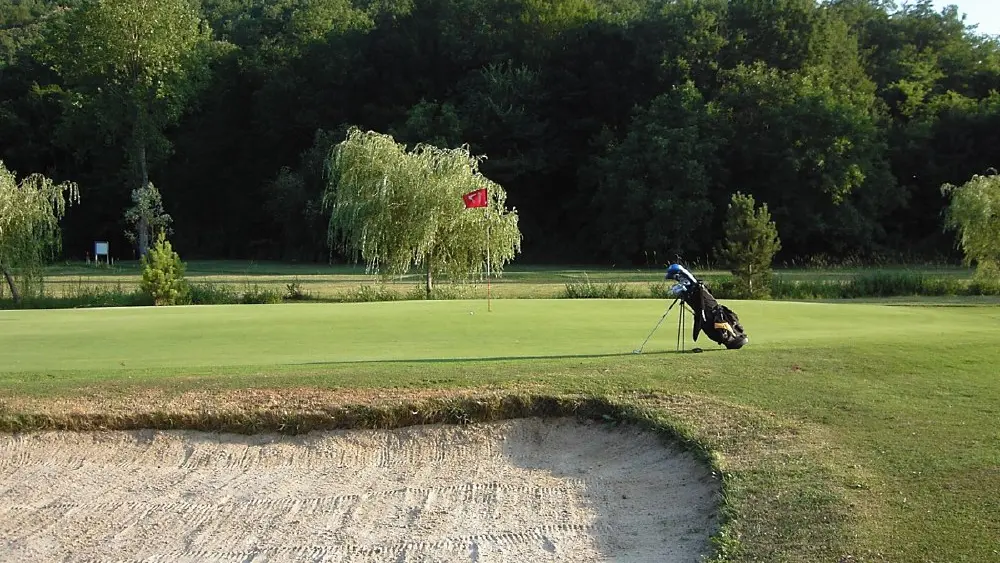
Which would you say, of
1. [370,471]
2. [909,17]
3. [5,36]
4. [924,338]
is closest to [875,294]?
[924,338]

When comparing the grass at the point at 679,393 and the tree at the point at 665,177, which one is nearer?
the grass at the point at 679,393

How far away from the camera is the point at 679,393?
8.59 m

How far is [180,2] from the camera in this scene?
190 feet

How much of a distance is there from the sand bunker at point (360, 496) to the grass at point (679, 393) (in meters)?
0.25

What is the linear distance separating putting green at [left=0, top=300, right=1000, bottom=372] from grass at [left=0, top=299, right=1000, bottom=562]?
0.08 m

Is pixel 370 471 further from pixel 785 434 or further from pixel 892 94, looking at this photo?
pixel 892 94

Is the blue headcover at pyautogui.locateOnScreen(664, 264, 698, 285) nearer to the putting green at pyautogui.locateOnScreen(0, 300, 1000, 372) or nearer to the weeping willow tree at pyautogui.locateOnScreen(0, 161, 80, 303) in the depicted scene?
the putting green at pyautogui.locateOnScreen(0, 300, 1000, 372)

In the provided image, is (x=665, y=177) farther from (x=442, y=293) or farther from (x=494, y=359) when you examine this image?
(x=494, y=359)

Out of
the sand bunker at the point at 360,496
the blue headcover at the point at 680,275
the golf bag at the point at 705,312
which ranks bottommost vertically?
the sand bunker at the point at 360,496

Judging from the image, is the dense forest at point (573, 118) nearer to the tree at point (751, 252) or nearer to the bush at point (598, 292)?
the tree at point (751, 252)

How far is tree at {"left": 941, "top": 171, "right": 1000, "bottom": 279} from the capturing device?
27.3 metres

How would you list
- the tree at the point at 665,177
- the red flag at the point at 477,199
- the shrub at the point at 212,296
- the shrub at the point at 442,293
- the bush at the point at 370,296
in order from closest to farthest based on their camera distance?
the red flag at the point at 477,199 → the shrub at the point at 212,296 → the bush at the point at 370,296 → the shrub at the point at 442,293 → the tree at the point at 665,177

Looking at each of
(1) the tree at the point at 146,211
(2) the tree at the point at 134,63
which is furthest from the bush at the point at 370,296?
(2) the tree at the point at 134,63

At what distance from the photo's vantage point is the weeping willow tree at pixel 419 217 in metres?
29.3
